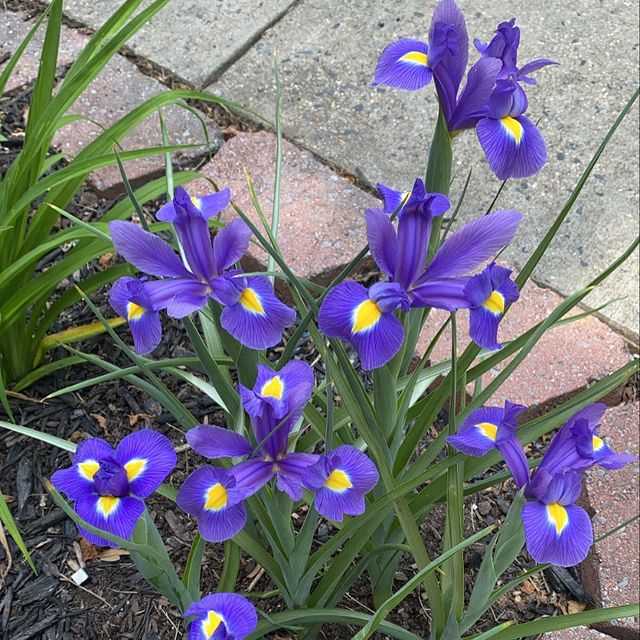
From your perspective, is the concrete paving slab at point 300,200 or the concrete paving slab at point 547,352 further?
the concrete paving slab at point 300,200

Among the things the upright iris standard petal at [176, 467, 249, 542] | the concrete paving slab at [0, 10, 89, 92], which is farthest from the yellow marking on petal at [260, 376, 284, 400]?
the concrete paving slab at [0, 10, 89, 92]

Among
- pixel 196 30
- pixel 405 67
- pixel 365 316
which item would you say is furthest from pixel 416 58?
pixel 196 30

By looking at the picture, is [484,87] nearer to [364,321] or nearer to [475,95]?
[475,95]

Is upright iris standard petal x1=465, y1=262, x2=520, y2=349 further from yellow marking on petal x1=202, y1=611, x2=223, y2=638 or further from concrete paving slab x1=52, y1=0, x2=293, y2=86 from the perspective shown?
concrete paving slab x1=52, y1=0, x2=293, y2=86

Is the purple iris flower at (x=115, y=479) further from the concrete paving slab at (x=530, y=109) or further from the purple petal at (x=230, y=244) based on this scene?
the concrete paving slab at (x=530, y=109)

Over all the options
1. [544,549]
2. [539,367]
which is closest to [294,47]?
[539,367]

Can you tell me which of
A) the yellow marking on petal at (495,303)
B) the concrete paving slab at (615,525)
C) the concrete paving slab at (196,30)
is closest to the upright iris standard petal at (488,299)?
the yellow marking on petal at (495,303)
